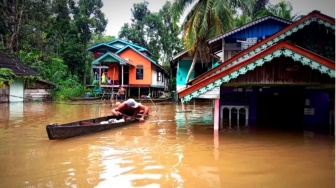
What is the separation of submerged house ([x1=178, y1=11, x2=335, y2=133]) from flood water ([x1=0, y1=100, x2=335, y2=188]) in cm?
163

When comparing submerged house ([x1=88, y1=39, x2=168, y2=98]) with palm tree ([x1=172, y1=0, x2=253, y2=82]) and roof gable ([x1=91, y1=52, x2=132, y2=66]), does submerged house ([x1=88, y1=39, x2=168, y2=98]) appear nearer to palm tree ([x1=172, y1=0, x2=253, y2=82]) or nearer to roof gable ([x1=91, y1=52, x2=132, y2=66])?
roof gable ([x1=91, y1=52, x2=132, y2=66])

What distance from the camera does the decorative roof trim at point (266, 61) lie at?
669 cm

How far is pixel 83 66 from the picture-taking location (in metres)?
32.3

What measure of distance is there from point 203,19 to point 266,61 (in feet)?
36.5

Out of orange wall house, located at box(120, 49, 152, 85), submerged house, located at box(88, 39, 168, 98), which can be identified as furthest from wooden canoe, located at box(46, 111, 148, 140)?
orange wall house, located at box(120, 49, 152, 85)

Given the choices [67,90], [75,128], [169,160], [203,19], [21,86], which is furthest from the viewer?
[67,90]

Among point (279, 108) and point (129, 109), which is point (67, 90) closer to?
point (129, 109)

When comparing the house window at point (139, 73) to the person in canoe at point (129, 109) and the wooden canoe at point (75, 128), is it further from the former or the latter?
the wooden canoe at point (75, 128)

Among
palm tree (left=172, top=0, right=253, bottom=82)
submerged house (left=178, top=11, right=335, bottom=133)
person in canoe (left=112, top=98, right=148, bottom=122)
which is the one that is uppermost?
palm tree (left=172, top=0, right=253, bottom=82)

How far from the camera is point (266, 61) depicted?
7.22 meters

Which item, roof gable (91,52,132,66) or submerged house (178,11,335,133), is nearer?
submerged house (178,11,335,133)

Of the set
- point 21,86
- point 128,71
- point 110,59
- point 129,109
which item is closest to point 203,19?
point 129,109

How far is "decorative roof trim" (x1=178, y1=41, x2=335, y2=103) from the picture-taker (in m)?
6.69

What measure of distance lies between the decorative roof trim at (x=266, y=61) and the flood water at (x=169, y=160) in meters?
1.55
